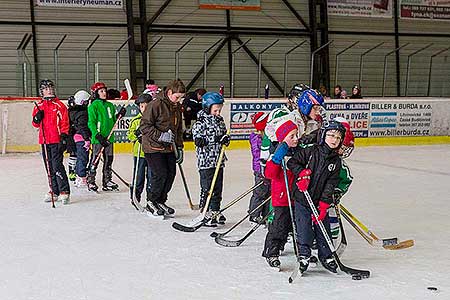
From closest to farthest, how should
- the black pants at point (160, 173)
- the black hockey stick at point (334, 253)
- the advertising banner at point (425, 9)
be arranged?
the black hockey stick at point (334, 253) → the black pants at point (160, 173) → the advertising banner at point (425, 9)

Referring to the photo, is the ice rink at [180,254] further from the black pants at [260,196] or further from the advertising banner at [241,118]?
the advertising banner at [241,118]

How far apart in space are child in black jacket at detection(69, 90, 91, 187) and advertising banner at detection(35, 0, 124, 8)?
8677 mm

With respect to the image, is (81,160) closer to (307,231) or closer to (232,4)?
(307,231)

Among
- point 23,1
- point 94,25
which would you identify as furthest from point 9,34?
point 94,25

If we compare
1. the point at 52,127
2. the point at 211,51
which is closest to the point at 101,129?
the point at 52,127

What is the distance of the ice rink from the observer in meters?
3.58

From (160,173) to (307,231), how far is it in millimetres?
1947

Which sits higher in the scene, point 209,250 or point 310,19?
point 310,19

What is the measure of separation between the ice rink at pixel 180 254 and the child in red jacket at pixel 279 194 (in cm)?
14

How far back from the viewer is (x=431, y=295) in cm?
353

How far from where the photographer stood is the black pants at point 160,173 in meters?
5.41

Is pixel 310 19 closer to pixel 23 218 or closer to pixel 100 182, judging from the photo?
pixel 100 182

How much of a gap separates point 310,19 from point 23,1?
7574 millimetres

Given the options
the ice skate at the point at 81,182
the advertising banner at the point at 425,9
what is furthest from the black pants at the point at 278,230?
the advertising banner at the point at 425,9
